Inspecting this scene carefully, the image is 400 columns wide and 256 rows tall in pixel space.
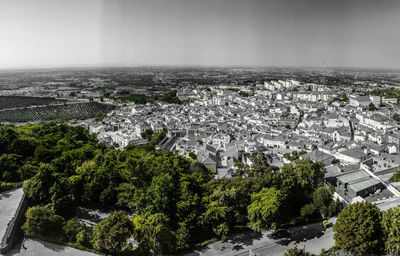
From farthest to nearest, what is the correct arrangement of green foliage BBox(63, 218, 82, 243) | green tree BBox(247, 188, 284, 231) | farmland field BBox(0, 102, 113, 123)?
farmland field BBox(0, 102, 113, 123), green tree BBox(247, 188, 284, 231), green foliage BBox(63, 218, 82, 243)

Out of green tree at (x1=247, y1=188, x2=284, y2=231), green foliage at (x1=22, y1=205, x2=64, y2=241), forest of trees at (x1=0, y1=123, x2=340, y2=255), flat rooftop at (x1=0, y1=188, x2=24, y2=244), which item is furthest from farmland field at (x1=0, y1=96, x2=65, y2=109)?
green tree at (x1=247, y1=188, x2=284, y2=231)

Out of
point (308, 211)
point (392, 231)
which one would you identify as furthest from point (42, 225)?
point (392, 231)

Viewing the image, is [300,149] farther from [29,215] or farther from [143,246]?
[29,215]

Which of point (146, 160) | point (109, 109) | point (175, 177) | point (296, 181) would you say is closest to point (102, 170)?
point (146, 160)

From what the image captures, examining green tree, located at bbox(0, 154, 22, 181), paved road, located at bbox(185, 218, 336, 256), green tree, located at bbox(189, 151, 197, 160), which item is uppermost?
green tree, located at bbox(0, 154, 22, 181)

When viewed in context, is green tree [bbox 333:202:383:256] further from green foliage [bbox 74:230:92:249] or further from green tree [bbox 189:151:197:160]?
green tree [bbox 189:151:197:160]

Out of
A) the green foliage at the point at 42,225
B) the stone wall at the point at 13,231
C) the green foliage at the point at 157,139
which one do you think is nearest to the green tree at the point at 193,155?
the green foliage at the point at 157,139

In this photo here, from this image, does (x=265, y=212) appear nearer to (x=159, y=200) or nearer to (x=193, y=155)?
(x=159, y=200)

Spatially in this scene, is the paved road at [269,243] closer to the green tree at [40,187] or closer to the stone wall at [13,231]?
the stone wall at [13,231]
